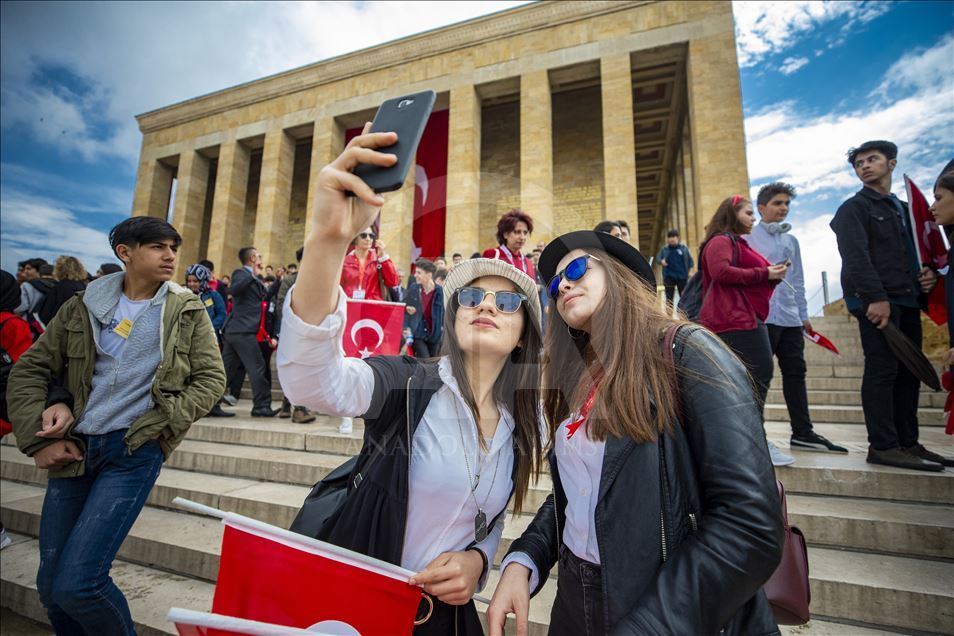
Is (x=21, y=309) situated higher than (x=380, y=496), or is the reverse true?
(x=21, y=309)

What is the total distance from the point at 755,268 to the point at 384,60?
18710mm

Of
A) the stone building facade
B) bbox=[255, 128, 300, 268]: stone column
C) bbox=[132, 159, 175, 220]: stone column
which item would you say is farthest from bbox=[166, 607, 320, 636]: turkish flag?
bbox=[132, 159, 175, 220]: stone column

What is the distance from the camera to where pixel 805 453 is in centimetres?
327

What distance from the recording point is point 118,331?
6.88ft

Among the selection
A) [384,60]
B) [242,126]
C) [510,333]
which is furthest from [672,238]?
[242,126]

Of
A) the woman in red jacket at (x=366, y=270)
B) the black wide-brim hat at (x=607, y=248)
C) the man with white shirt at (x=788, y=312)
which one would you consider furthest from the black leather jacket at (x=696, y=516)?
the woman in red jacket at (x=366, y=270)

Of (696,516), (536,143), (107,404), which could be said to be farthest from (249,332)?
(536,143)

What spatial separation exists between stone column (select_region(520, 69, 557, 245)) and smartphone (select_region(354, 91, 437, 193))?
42.7 ft

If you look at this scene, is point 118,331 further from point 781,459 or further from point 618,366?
point 781,459

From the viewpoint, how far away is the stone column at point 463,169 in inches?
567

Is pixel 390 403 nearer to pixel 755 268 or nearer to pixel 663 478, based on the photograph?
pixel 663 478

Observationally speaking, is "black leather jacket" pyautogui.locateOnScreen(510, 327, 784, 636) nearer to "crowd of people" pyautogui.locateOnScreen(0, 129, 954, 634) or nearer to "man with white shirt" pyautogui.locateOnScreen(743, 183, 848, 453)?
"crowd of people" pyautogui.locateOnScreen(0, 129, 954, 634)

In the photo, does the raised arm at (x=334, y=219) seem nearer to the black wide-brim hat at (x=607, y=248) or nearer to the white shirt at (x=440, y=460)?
the white shirt at (x=440, y=460)

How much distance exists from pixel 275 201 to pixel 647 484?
68.9ft
